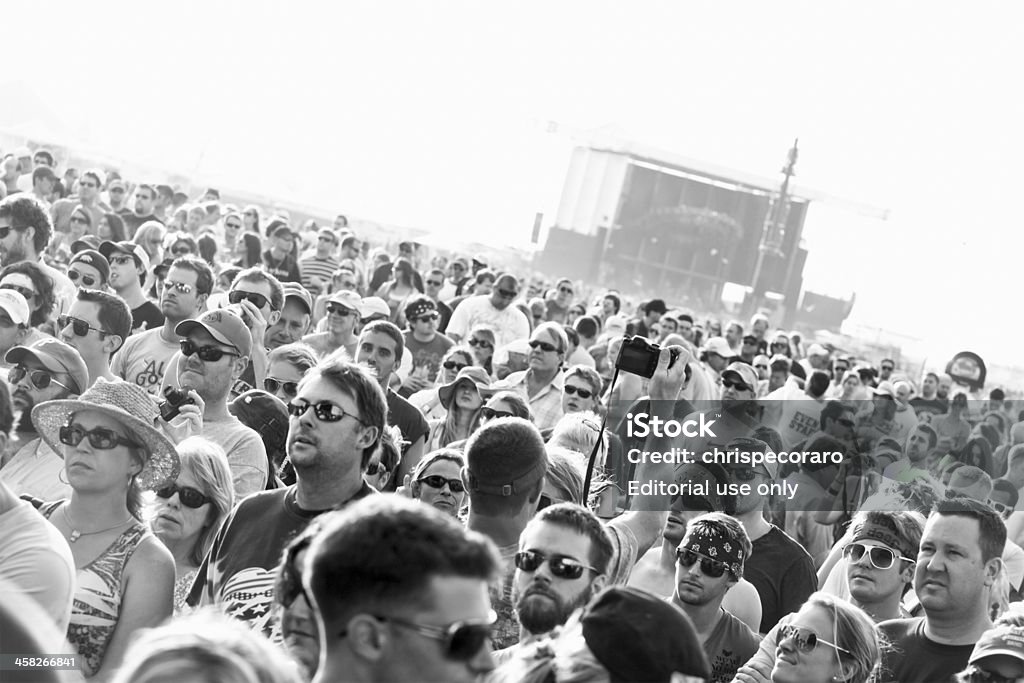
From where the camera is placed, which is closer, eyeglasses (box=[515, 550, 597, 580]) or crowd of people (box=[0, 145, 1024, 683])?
crowd of people (box=[0, 145, 1024, 683])

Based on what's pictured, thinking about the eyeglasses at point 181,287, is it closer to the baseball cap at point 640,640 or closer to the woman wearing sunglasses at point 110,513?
the woman wearing sunglasses at point 110,513

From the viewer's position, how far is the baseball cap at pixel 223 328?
6.12 m

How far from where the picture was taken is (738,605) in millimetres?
4797

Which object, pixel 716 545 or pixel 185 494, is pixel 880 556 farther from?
pixel 185 494

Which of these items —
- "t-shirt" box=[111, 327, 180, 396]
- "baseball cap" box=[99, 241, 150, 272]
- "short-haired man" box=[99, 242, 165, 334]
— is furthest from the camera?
"baseball cap" box=[99, 241, 150, 272]

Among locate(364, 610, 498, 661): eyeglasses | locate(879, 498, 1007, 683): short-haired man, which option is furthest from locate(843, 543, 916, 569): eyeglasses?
locate(364, 610, 498, 661): eyeglasses

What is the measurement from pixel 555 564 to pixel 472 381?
3.87m

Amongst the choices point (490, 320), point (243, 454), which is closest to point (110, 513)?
point (243, 454)

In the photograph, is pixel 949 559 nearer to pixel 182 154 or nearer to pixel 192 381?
pixel 192 381

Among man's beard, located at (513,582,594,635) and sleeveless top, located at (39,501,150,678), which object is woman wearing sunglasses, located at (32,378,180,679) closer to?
sleeveless top, located at (39,501,150,678)

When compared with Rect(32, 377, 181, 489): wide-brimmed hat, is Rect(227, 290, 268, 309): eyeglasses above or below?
Answer: above

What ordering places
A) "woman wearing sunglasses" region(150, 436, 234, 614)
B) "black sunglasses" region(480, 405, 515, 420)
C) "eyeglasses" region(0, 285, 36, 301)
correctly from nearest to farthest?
"woman wearing sunglasses" region(150, 436, 234, 614) → "black sunglasses" region(480, 405, 515, 420) → "eyeglasses" region(0, 285, 36, 301)

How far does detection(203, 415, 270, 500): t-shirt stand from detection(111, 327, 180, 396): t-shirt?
159cm

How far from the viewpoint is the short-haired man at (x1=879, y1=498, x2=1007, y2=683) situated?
14.6ft
